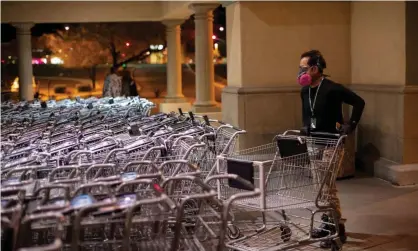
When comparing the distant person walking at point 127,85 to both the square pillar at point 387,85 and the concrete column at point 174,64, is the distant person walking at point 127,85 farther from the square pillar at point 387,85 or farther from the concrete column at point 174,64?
the square pillar at point 387,85

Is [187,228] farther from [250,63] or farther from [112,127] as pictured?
[250,63]

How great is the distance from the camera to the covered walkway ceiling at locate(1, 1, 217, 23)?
741 inches

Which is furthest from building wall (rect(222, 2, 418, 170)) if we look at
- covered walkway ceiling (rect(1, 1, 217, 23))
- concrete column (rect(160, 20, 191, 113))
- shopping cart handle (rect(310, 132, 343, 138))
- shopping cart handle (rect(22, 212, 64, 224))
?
concrete column (rect(160, 20, 191, 113))

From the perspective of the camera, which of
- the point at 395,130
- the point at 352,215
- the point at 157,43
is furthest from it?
the point at 157,43

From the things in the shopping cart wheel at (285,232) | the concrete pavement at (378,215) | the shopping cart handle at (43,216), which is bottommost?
the concrete pavement at (378,215)

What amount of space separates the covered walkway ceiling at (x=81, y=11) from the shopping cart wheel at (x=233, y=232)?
44.5 feet

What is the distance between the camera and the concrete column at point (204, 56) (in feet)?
48.9

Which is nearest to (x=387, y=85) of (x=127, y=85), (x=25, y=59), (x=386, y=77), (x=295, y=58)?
(x=386, y=77)

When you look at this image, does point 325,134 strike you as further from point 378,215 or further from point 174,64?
point 174,64

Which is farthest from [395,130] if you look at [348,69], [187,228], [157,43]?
[157,43]

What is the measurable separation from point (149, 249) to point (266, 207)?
133cm

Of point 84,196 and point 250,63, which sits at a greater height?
point 250,63

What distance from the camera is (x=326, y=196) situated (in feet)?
18.0

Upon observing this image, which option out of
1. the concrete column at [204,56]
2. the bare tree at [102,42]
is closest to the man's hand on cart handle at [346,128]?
the concrete column at [204,56]
